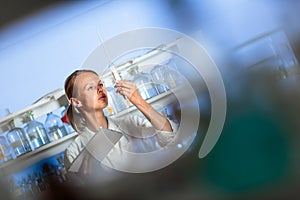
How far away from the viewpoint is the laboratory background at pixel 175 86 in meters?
1.30

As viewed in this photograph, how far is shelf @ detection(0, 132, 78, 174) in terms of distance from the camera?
4.78ft

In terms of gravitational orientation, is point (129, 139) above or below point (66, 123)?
below

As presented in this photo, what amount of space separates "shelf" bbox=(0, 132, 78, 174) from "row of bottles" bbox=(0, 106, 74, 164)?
0.04ft

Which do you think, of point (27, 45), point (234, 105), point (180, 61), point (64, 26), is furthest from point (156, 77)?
point (27, 45)

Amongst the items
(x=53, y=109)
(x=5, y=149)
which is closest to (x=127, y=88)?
(x=53, y=109)

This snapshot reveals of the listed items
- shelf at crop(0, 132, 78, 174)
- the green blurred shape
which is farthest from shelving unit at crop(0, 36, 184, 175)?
the green blurred shape

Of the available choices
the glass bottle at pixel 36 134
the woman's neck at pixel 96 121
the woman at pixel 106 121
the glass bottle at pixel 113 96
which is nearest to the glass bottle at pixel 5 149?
the glass bottle at pixel 36 134

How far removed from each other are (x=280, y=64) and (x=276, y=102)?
0.12 meters

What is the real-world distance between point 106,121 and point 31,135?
292mm

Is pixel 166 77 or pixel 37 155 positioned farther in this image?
pixel 37 155

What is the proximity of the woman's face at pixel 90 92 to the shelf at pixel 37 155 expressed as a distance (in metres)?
0.12

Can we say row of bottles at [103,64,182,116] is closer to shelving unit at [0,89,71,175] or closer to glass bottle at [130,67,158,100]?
glass bottle at [130,67,158,100]

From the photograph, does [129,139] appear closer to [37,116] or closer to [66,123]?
[66,123]

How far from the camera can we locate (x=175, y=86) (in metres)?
1.36
